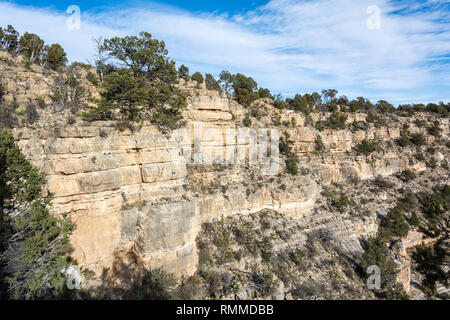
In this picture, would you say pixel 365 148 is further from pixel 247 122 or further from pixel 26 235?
pixel 26 235

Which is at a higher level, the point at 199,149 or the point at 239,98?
the point at 239,98

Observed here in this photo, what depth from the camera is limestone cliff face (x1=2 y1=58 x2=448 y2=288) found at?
483 inches

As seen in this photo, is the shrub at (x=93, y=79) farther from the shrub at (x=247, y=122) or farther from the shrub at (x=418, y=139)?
the shrub at (x=418, y=139)

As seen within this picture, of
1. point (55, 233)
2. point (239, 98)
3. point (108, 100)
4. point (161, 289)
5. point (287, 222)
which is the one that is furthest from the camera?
point (239, 98)

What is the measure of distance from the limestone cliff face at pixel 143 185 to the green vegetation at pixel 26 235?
1.25 meters

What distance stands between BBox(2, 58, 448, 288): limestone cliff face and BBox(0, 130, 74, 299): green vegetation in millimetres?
1255

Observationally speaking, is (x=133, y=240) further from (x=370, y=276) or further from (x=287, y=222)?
(x=370, y=276)

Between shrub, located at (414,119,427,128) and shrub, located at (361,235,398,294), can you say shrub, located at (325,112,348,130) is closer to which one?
shrub, located at (361,235,398,294)

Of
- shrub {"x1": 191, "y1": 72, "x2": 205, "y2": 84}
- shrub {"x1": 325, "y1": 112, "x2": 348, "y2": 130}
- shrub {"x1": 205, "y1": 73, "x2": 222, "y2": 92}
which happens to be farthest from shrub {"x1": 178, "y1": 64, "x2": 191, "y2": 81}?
shrub {"x1": 325, "y1": 112, "x2": 348, "y2": 130}

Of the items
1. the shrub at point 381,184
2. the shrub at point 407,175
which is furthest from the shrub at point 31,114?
the shrub at point 407,175

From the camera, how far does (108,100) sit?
1475 cm

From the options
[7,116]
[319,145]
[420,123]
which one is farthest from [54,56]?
[420,123]

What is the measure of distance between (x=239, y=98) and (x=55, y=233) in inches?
1053
